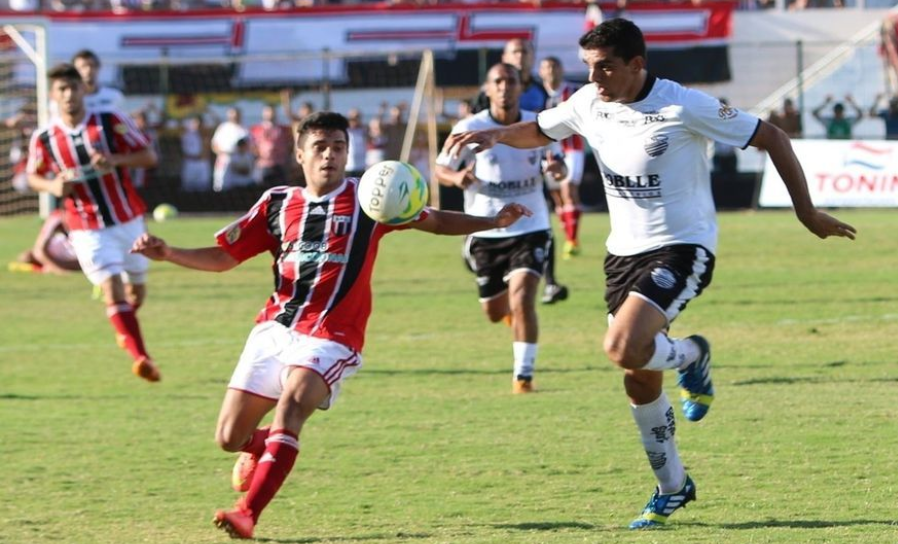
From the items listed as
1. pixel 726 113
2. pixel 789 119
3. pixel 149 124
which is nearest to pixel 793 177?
pixel 726 113

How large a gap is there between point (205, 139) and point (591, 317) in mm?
17011

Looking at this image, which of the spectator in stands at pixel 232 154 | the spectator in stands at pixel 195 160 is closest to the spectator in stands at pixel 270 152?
the spectator in stands at pixel 232 154

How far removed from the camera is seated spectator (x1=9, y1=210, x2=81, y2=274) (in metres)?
20.3

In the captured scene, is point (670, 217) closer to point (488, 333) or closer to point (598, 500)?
point (598, 500)

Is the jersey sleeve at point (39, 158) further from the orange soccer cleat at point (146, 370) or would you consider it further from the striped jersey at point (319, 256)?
the striped jersey at point (319, 256)

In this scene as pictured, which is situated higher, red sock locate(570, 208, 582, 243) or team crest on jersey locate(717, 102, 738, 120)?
team crest on jersey locate(717, 102, 738, 120)

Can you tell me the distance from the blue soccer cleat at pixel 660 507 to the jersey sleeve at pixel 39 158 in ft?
23.4

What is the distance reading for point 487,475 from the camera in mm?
7910

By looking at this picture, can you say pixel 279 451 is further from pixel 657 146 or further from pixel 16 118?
pixel 16 118

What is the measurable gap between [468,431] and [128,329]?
3.48 meters

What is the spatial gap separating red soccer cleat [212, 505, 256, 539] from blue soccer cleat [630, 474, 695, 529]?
1.64 meters

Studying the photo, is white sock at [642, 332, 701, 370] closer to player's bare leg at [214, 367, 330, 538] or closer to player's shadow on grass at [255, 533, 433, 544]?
player's shadow on grass at [255, 533, 433, 544]

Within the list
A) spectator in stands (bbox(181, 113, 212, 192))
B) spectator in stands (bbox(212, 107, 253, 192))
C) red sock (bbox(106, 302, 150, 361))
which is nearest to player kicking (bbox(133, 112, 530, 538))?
red sock (bbox(106, 302, 150, 361))

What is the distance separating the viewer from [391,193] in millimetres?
6789
